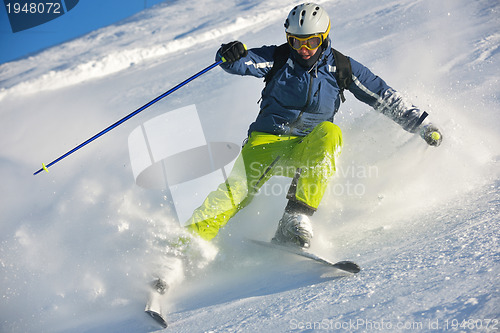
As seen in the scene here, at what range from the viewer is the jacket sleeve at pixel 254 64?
306cm

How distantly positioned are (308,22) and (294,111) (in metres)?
0.68

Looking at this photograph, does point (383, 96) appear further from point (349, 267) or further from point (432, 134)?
point (349, 267)

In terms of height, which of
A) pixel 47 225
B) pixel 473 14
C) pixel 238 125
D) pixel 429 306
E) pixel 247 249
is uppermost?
pixel 473 14

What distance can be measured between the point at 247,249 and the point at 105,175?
249 centimetres

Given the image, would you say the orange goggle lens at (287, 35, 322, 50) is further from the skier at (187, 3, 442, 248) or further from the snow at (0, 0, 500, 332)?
the snow at (0, 0, 500, 332)

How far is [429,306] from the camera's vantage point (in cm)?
159

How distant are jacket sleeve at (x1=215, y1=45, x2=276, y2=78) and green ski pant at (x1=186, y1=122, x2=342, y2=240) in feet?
1.71

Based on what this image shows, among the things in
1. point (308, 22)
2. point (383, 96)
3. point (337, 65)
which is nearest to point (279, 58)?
point (308, 22)

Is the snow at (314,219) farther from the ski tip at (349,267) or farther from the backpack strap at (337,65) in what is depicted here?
the backpack strap at (337,65)

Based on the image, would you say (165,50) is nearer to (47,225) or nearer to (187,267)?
(47,225)

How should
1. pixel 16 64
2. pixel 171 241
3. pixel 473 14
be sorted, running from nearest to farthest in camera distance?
pixel 171 241
pixel 473 14
pixel 16 64

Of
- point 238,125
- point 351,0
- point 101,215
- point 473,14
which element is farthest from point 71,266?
point 351,0

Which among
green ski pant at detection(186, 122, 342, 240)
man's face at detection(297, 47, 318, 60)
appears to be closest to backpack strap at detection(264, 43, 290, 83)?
man's face at detection(297, 47, 318, 60)

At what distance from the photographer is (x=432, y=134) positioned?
2959 mm
